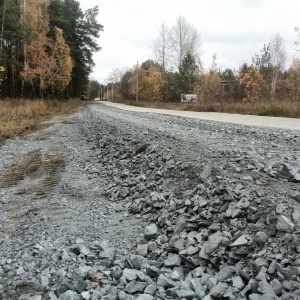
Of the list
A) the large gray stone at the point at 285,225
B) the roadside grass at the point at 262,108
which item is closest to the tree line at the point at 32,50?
the roadside grass at the point at 262,108

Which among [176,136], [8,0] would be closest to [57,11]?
[8,0]

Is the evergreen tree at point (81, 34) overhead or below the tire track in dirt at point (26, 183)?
overhead

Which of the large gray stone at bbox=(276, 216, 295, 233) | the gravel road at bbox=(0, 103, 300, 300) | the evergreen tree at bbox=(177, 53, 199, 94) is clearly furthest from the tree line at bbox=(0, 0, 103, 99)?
the large gray stone at bbox=(276, 216, 295, 233)

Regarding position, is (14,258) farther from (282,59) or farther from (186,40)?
(282,59)

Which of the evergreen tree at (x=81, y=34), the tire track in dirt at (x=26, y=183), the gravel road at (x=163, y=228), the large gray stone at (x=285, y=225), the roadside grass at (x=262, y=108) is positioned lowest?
the tire track in dirt at (x=26, y=183)

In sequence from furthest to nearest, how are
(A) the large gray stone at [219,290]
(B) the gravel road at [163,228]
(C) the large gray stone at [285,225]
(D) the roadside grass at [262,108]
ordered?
(D) the roadside grass at [262,108] < (C) the large gray stone at [285,225] < (B) the gravel road at [163,228] < (A) the large gray stone at [219,290]

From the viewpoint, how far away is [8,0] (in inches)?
970

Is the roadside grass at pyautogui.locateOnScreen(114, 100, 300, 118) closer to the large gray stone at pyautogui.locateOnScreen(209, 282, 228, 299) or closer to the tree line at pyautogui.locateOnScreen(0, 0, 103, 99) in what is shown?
the large gray stone at pyautogui.locateOnScreen(209, 282, 228, 299)

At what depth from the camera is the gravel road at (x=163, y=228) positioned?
2786 millimetres

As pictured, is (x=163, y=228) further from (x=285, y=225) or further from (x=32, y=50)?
(x=32, y=50)

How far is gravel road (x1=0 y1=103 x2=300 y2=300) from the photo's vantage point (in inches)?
110

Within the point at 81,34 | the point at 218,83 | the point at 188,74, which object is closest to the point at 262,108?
the point at 218,83

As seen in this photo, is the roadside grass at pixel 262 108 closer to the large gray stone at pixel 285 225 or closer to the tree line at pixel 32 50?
the large gray stone at pixel 285 225

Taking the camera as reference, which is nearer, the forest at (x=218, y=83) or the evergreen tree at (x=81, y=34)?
the forest at (x=218, y=83)
